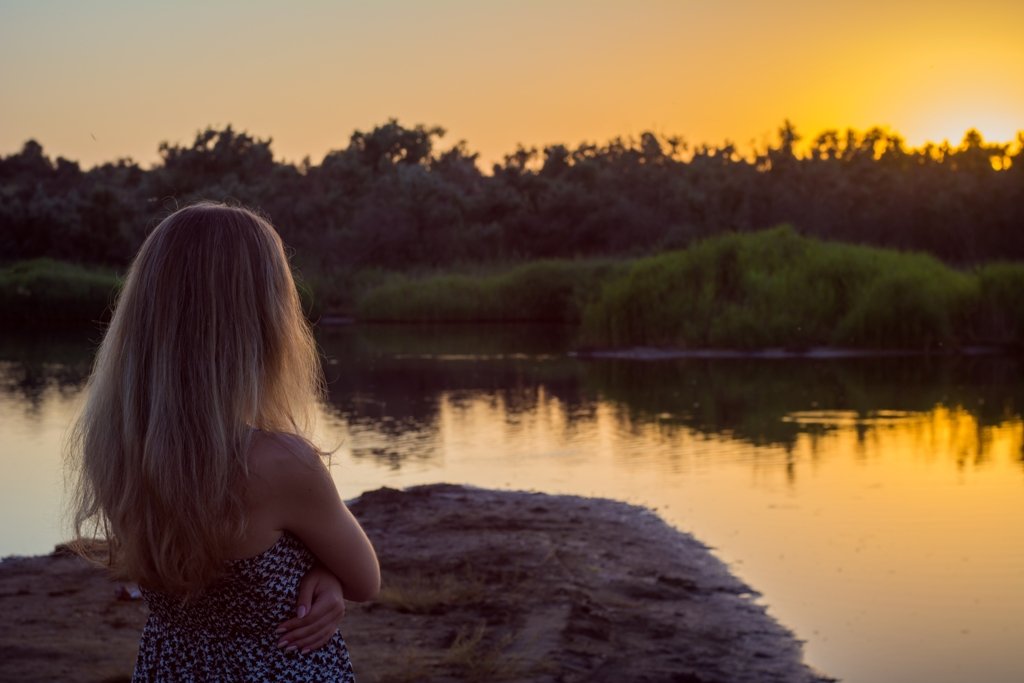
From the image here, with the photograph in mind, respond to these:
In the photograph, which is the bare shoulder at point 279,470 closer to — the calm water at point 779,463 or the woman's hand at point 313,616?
the woman's hand at point 313,616

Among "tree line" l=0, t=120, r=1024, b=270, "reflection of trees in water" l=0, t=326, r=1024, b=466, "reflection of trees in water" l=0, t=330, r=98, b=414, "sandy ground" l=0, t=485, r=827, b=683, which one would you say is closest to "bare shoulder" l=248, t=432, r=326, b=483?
"sandy ground" l=0, t=485, r=827, b=683

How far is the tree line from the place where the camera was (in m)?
49.2

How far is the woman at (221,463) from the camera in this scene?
2027 mm

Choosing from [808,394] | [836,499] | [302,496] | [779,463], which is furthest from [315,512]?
[808,394]

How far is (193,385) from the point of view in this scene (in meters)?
2.02

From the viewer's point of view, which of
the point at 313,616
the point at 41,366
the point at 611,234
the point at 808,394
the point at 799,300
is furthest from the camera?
the point at 611,234

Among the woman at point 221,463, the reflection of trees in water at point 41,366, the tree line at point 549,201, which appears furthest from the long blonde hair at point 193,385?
the tree line at point 549,201

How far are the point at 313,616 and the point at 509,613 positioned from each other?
461cm

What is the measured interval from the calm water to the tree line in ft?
67.3

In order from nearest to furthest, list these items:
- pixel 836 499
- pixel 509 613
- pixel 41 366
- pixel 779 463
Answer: pixel 509 613 < pixel 836 499 < pixel 779 463 < pixel 41 366

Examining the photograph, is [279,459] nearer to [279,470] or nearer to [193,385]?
[279,470]

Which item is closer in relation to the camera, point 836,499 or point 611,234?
point 836,499

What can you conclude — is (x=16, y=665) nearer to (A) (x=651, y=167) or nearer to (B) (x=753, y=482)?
(B) (x=753, y=482)

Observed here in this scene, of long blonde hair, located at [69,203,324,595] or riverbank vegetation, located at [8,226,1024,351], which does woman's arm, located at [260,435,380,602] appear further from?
riverbank vegetation, located at [8,226,1024,351]
